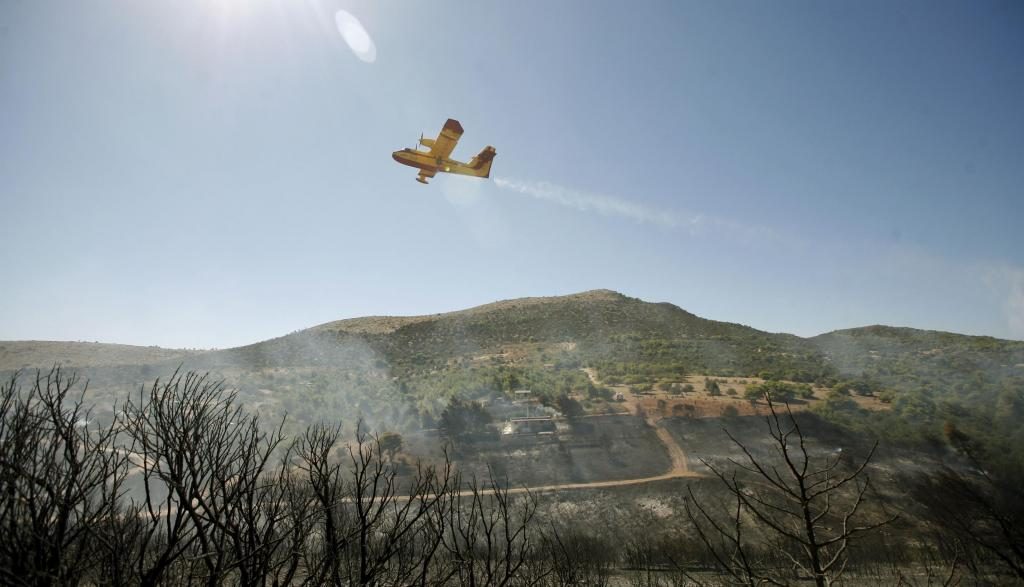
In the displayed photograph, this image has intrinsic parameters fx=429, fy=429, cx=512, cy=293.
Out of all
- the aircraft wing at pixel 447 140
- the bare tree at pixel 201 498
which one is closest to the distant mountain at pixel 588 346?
the aircraft wing at pixel 447 140

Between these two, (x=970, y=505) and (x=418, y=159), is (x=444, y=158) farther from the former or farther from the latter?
(x=970, y=505)

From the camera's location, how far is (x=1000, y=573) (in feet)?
56.0

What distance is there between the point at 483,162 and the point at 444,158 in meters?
2.92

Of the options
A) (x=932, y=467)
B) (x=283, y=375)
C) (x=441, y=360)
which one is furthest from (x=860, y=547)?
(x=283, y=375)

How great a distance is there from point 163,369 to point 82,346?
120ft

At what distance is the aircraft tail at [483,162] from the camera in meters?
25.6

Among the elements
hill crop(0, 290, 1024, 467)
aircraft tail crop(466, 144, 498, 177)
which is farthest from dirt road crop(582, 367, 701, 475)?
aircraft tail crop(466, 144, 498, 177)

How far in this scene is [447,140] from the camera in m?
22.4

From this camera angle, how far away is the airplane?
72.5 feet

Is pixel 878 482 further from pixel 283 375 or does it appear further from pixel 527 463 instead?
pixel 283 375

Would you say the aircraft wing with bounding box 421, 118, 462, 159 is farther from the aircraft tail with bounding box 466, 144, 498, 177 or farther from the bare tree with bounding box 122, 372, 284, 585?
the bare tree with bounding box 122, 372, 284, 585

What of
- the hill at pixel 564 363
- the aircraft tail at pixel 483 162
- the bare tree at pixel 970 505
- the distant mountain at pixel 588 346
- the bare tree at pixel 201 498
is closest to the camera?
the bare tree at pixel 201 498

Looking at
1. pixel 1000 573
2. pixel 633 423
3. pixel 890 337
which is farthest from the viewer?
pixel 890 337

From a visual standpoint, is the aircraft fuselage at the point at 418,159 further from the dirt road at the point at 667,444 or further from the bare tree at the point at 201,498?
the dirt road at the point at 667,444
